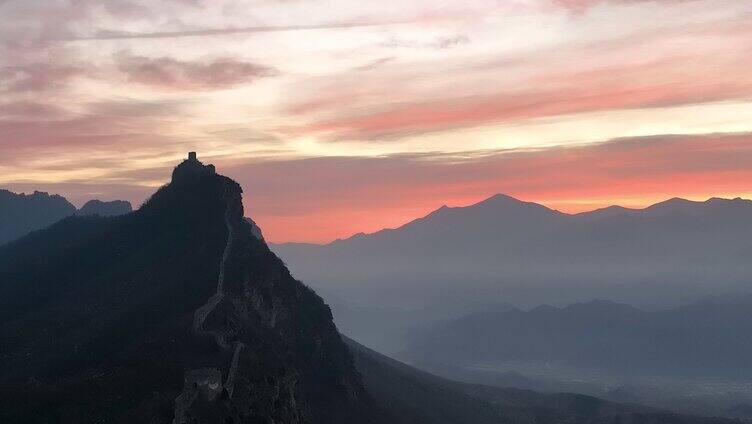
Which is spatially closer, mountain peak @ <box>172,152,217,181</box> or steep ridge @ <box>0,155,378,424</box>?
steep ridge @ <box>0,155,378,424</box>

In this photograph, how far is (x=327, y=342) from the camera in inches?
6811

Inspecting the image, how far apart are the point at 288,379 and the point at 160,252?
63.4 m

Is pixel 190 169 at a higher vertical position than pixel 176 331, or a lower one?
higher

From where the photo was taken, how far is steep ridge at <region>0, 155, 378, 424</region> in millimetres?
83375

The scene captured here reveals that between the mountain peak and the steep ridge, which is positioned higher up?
the mountain peak

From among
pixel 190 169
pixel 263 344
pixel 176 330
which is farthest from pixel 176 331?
A: pixel 190 169

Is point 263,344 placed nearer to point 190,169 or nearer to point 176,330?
point 176,330

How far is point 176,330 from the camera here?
341 feet

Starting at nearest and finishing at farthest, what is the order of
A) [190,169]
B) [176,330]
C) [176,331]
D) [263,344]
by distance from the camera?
[176,331], [176,330], [263,344], [190,169]

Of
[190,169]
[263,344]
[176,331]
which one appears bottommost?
A: [263,344]

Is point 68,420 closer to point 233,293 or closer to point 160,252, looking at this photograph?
point 233,293

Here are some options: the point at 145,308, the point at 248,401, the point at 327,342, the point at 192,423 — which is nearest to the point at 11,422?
the point at 192,423

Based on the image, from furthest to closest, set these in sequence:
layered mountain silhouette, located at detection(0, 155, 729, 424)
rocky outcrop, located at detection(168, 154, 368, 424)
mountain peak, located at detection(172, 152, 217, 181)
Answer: mountain peak, located at detection(172, 152, 217, 181), rocky outcrop, located at detection(168, 154, 368, 424), layered mountain silhouette, located at detection(0, 155, 729, 424)

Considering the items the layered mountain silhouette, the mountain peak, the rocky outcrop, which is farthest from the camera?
the mountain peak
